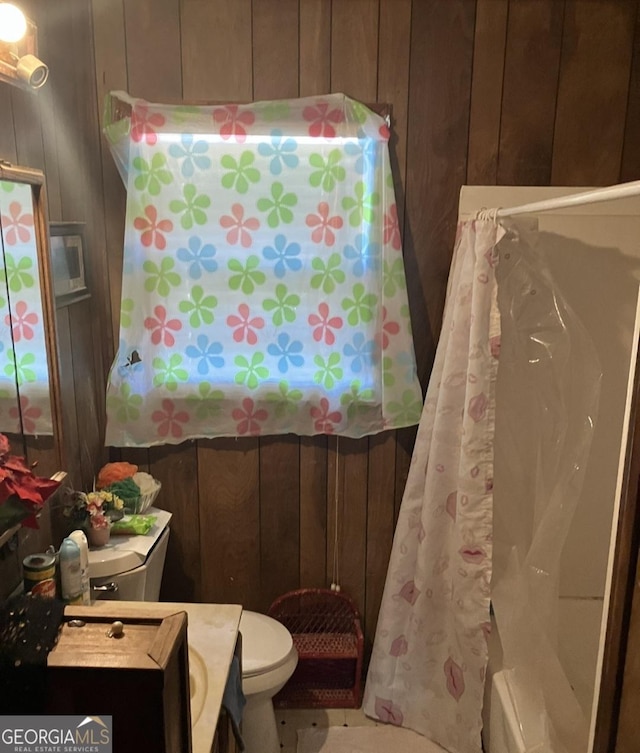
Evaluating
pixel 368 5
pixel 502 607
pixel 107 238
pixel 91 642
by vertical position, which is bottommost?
pixel 502 607

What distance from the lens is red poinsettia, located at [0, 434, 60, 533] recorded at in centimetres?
125

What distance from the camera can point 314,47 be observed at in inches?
84.5

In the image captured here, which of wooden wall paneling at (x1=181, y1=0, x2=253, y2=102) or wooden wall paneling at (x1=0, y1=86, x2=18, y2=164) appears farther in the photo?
wooden wall paneling at (x1=181, y1=0, x2=253, y2=102)

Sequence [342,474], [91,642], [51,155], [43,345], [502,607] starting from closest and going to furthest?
[91,642], [43,345], [51,155], [502,607], [342,474]

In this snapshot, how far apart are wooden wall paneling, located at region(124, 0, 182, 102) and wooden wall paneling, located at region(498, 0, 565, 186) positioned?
3.35 feet

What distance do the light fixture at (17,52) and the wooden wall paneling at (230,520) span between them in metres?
1.26

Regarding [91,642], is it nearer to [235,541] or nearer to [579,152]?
[235,541]

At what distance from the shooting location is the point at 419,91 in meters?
2.19

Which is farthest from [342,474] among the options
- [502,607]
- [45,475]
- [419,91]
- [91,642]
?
[91,642]

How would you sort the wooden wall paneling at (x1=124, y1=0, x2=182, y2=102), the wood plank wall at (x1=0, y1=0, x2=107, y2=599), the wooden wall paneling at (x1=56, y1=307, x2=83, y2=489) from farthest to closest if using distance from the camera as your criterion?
the wooden wall paneling at (x1=124, y1=0, x2=182, y2=102) < the wooden wall paneling at (x1=56, y1=307, x2=83, y2=489) < the wood plank wall at (x1=0, y1=0, x2=107, y2=599)

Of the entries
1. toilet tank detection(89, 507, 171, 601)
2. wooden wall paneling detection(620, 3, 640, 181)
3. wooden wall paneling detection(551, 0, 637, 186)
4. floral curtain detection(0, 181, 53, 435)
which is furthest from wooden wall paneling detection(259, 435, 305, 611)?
wooden wall paneling detection(620, 3, 640, 181)

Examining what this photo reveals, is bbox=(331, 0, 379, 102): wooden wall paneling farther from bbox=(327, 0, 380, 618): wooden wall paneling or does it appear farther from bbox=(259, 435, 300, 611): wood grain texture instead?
bbox=(259, 435, 300, 611): wood grain texture

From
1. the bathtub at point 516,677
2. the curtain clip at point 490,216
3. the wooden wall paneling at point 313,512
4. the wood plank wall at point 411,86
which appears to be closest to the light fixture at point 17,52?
the wood plank wall at point 411,86

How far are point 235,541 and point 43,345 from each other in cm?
111
